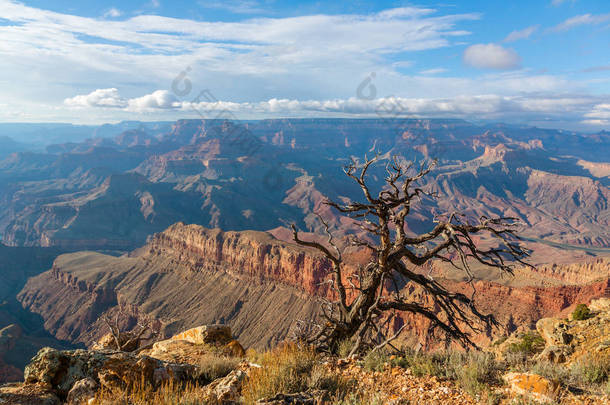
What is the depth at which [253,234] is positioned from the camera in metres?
83.9

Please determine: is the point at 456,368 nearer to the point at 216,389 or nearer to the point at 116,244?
the point at 216,389

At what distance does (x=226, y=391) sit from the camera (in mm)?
6027

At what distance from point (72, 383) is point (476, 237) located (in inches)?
7293

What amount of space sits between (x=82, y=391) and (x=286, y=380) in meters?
3.97

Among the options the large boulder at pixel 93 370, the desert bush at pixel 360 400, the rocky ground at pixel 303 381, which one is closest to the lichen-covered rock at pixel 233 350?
the rocky ground at pixel 303 381

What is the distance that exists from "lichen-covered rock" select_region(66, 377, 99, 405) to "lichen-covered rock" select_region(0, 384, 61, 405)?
522 millimetres

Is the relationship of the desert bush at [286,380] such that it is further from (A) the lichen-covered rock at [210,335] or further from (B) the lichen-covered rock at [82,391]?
(A) the lichen-covered rock at [210,335]

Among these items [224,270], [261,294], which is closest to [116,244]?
[224,270]

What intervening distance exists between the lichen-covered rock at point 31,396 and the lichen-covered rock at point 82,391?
522 millimetres

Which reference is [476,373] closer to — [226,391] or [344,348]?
[344,348]

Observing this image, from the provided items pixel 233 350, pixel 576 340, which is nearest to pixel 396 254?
pixel 233 350


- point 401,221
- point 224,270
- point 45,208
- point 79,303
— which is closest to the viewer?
point 401,221

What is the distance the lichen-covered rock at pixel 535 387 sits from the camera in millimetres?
5805

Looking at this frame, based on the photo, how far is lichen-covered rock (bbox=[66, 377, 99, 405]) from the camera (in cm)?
597
